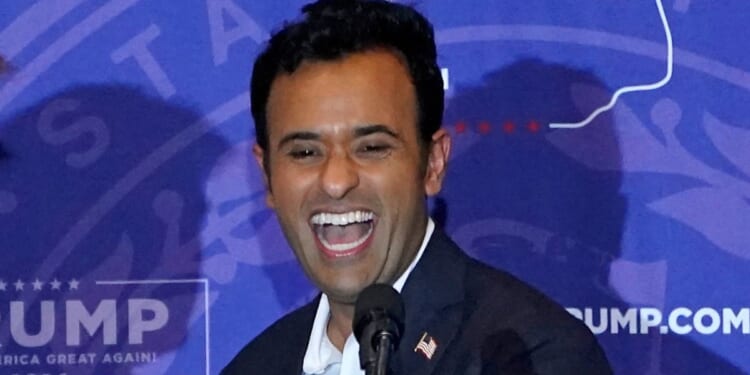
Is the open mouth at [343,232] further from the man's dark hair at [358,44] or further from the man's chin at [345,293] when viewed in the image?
the man's dark hair at [358,44]

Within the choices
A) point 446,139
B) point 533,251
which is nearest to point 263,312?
point 533,251

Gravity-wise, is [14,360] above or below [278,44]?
below

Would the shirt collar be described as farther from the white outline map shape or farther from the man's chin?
the white outline map shape

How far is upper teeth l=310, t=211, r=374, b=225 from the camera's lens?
196cm

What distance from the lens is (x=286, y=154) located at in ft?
6.48

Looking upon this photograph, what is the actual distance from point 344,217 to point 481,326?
249 millimetres

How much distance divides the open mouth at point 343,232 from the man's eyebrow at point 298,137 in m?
0.11

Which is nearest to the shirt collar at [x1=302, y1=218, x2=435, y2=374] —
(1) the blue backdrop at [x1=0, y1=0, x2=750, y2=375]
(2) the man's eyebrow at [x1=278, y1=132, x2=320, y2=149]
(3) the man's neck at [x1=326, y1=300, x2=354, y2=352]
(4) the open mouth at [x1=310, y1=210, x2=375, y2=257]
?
(3) the man's neck at [x1=326, y1=300, x2=354, y2=352]

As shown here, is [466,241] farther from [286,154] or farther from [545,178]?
[286,154]

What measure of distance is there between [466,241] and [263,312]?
16.1 inches

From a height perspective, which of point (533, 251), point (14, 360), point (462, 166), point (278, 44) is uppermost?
point (278, 44)

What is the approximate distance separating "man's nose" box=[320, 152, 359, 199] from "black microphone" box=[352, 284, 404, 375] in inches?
13.6

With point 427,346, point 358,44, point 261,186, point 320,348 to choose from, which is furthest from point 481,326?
point 261,186

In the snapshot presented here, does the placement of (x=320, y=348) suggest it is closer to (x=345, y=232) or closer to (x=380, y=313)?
(x=345, y=232)
